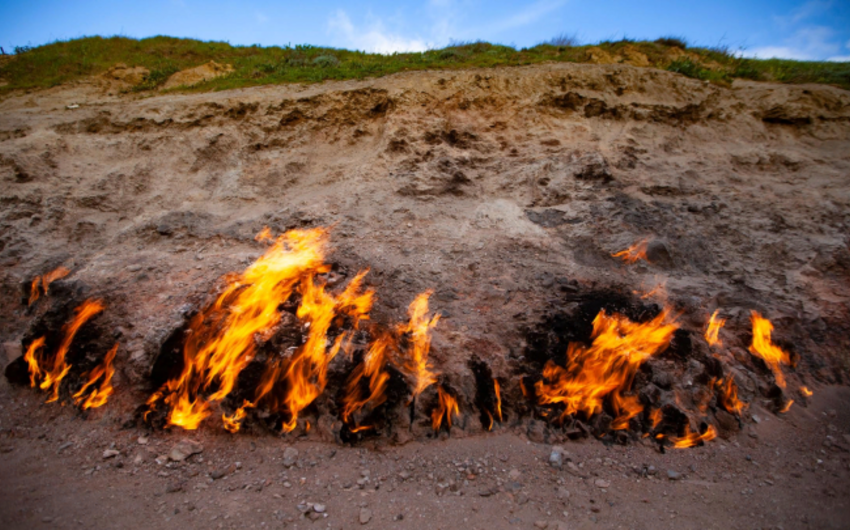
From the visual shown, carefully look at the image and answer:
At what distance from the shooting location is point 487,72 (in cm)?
1009

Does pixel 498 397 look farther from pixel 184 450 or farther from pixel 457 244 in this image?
pixel 184 450

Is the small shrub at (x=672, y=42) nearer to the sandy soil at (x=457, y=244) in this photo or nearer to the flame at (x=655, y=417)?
the sandy soil at (x=457, y=244)

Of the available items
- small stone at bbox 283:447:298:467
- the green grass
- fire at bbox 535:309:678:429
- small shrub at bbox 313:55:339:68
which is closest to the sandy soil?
small stone at bbox 283:447:298:467

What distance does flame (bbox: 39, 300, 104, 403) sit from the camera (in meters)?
5.25

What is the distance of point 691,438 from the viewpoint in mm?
4562

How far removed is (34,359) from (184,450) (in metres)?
3.07

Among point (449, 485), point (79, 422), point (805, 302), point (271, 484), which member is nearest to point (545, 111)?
point (805, 302)

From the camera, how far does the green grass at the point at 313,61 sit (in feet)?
34.7

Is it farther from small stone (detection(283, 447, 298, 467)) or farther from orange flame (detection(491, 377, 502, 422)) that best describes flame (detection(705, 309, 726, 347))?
small stone (detection(283, 447, 298, 467))

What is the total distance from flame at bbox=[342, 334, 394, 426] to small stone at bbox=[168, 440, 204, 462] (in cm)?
173

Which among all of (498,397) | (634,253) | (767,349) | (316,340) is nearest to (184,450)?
(316,340)

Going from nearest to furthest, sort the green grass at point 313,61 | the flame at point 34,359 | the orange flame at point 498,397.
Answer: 1. the orange flame at point 498,397
2. the flame at point 34,359
3. the green grass at point 313,61

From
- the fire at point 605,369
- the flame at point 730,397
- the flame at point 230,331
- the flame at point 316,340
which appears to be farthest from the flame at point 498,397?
the flame at point 730,397

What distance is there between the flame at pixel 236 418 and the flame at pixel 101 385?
5.69ft
